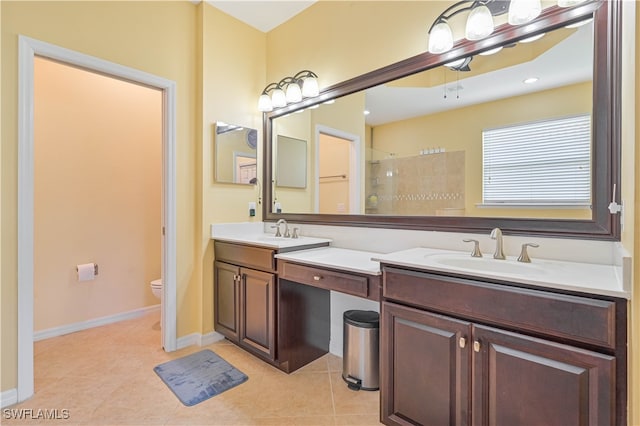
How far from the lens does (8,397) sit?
5.57 ft

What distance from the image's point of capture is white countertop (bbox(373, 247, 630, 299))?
39.4 inches

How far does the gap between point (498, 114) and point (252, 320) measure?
202 cm

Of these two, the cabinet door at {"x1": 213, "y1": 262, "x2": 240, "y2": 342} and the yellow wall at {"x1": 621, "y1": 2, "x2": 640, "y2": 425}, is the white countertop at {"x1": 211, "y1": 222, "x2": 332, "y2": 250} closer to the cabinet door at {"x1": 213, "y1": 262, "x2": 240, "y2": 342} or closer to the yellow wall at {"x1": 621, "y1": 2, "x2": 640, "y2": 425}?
the cabinet door at {"x1": 213, "y1": 262, "x2": 240, "y2": 342}

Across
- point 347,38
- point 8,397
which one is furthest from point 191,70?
point 8,397

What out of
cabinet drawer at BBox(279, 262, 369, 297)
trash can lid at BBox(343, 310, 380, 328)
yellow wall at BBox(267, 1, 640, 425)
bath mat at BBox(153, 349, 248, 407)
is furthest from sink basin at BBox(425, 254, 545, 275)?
bath mat at BBox(153, 349, 248, 407)

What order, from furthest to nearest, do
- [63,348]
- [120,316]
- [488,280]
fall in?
[120,316] < [63,348] < [488,280]

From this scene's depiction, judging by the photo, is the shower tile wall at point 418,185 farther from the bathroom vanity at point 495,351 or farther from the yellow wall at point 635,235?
the yellow wall at point 635,235

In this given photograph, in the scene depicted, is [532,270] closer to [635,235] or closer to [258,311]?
[635,235]

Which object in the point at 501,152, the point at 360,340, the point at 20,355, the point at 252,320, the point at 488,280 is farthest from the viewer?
the point at 252,320

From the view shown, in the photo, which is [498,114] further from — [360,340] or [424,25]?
[360,340]

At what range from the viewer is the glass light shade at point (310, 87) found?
7.86ft

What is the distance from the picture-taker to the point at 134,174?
3092mm

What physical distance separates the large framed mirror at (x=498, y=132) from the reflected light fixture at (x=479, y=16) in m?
0.05

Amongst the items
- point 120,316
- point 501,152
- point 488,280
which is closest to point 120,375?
point 120,316
